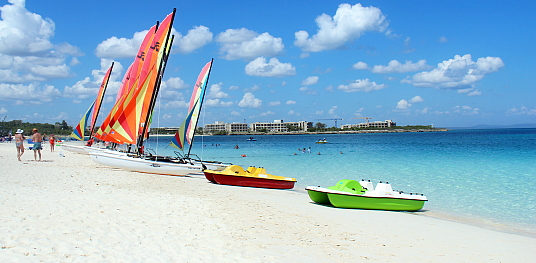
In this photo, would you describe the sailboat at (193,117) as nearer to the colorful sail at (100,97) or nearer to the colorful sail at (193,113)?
the colorful sail at (193,113)

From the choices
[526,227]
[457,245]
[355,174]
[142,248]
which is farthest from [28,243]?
[355,174]

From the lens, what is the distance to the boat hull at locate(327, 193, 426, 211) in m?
11.3

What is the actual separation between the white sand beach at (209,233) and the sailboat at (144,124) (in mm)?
7304

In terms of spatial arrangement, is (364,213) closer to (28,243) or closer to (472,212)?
(472,212)

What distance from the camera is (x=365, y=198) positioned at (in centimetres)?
1141

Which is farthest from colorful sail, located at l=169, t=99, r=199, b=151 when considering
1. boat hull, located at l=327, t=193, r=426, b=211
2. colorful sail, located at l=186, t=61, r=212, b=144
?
boat hull, located at l=327, t=193, r=426, b=211

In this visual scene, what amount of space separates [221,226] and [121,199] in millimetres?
3366

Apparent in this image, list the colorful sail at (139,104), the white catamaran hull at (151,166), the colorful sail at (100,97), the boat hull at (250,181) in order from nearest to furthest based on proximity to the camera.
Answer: the boat hull at (250,181) < the white catamaran hull at (151,166) < the colorful sail at (139,104) < the colorful sail at (100,97)

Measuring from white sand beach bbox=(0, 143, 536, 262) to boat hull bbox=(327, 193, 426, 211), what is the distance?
79 centimetres

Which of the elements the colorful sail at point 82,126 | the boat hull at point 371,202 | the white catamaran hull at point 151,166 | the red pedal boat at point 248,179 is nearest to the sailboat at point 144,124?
the white catamaran hull at point 151,166

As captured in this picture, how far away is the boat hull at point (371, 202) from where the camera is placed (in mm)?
11320

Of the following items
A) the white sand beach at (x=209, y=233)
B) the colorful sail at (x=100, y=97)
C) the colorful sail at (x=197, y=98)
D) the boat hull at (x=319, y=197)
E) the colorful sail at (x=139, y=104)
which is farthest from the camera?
the colorful sail at (x=100, y=97)

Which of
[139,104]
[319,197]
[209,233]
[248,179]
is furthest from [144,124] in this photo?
[209,233]

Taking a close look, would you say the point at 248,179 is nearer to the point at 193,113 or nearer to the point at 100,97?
the point at 193,113
